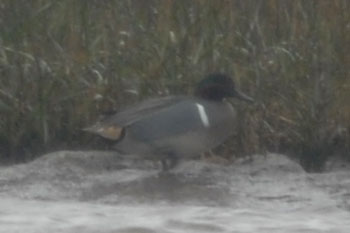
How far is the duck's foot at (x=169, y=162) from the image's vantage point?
9453mm

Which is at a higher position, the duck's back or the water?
the duck's back

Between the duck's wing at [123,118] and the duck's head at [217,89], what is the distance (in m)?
0.34

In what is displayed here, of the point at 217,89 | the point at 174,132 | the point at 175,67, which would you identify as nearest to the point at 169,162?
the point at 174,132

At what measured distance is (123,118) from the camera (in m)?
9.34

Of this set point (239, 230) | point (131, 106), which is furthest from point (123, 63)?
point (239, 230)

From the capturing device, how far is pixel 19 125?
9.68m

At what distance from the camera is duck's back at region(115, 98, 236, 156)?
368 inches

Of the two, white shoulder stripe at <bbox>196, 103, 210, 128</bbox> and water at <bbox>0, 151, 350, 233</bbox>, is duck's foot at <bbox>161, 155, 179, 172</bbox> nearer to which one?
→ water at <bbox>0, 151, 350, 233</bbox>

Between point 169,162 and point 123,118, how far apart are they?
433 mm

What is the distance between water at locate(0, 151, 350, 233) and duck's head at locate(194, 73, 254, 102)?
0.42 m

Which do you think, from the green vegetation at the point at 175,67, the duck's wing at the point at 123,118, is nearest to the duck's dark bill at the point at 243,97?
the green vegetation at the point at 175,67

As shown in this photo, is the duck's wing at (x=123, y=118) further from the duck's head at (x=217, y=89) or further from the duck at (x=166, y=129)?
the duck's head at (x=217, y=89)

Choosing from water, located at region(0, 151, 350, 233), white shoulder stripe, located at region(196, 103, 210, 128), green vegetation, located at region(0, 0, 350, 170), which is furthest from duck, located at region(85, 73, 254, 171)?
green vegetation, located at region(0, 0, 350, 170)

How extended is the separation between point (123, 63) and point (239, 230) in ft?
7.13
